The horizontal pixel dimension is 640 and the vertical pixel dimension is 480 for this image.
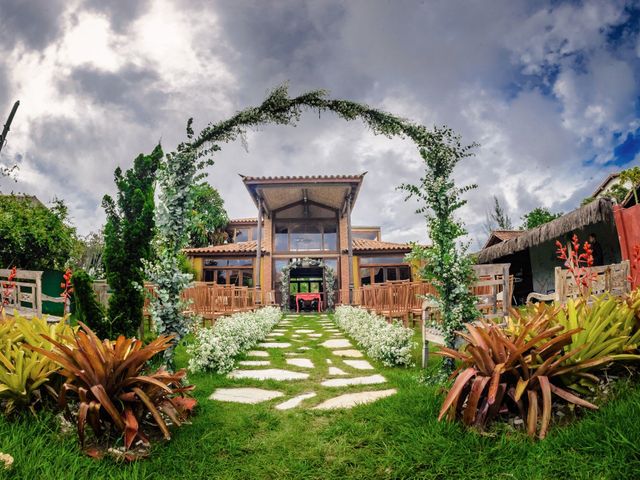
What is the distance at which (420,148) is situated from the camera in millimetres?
3617

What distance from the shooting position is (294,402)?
309 cm

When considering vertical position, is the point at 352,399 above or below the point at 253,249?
below

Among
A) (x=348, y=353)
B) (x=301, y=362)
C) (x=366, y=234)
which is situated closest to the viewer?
(x=301, y=362)

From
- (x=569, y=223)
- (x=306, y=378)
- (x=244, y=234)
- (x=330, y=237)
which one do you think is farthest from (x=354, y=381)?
(x=244, y=234)

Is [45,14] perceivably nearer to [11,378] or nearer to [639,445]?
[11,378]

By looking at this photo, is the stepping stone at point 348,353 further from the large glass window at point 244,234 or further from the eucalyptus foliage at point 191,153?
the large glass window at point 244,234

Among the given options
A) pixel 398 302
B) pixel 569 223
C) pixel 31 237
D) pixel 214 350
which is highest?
pixel 31 237

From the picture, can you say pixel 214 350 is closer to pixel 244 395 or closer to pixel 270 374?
pixel 270 374

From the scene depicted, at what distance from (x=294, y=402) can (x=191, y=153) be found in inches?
95.0

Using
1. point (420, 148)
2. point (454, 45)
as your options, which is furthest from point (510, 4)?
point (420, 148)

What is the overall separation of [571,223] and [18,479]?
10.1 meters

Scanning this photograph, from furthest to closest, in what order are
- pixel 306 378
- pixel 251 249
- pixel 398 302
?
1. pixel 251 249
2. pixel 398 302
3. pixel 306 378

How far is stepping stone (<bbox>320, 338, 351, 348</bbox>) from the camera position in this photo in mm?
6212

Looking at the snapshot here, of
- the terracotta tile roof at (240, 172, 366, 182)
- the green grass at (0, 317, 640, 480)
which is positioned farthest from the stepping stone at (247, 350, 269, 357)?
the terracotta tile roof at (240, 172, 366, 182)
